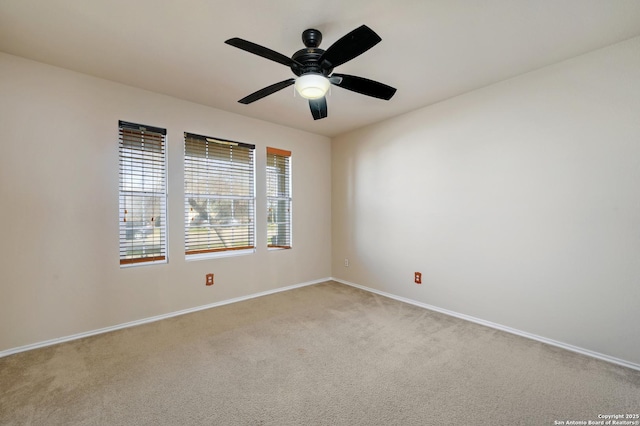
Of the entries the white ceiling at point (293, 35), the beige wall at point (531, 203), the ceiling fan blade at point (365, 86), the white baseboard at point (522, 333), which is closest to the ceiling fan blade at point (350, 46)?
the ceiling fan blade at point (365, 86)

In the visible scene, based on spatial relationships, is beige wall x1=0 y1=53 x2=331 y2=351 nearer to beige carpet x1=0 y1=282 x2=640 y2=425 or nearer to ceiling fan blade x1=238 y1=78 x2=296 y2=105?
beige carpet x1=0 y1=282 x2=640 y2=425

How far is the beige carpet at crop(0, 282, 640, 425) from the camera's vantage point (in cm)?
164

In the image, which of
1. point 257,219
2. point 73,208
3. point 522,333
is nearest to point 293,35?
point 257,219

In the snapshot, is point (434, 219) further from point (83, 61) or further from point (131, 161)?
point (83, 61)

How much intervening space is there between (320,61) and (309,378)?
220cm

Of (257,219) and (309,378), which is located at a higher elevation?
(257,219)

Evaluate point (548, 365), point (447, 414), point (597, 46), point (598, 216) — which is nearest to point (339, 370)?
point (447, 414)

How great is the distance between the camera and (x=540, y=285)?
101 inches

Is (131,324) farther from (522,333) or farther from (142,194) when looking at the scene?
(522,333)

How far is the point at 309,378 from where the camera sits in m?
1.99

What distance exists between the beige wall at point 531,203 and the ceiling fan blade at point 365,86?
4.60ft

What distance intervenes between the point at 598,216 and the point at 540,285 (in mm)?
740

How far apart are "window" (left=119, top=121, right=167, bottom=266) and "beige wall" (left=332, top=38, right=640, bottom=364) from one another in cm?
282

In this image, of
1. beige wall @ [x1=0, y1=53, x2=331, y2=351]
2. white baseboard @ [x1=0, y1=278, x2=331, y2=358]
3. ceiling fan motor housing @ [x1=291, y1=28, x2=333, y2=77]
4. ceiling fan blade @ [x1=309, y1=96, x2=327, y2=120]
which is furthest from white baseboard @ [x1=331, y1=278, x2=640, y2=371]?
ceiling fan motor housing @ [x1=291, y1=28, x2=333, y2=77]
